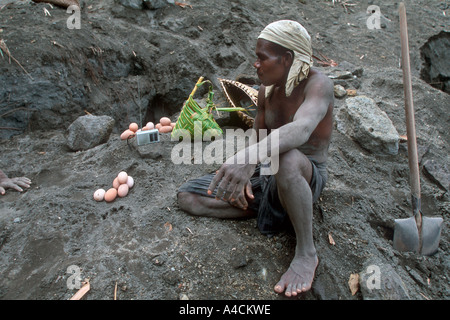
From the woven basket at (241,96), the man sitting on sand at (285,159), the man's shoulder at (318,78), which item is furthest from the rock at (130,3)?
the man's shoulder at (318,78)

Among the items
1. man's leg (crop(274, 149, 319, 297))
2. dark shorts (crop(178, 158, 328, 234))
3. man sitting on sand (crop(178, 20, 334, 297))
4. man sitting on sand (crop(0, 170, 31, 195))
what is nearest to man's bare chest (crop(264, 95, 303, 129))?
man sitting on sand (crop(178, 20, 334, 297))

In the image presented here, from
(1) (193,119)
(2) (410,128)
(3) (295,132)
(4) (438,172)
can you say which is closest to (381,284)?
(3) (295,132)

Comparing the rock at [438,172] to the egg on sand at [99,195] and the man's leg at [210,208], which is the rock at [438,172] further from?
the egg on sand at [99,195]

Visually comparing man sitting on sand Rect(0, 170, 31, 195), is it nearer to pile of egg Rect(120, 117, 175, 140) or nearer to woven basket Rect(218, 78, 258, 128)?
pile of egg Rect(120, 117, 175, 140)

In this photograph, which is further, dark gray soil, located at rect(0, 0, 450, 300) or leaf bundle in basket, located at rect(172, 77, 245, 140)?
leaf bundle in basket, located at rect(172, 77, 245, 140)

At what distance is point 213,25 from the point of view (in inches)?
230

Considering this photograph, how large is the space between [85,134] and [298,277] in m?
2.89

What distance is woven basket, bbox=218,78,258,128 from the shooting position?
399 cm

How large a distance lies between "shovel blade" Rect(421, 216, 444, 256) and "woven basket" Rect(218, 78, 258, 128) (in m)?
2.12

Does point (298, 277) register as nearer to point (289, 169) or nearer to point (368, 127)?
point (289, 169)

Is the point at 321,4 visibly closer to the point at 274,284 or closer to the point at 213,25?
the point at 213,25

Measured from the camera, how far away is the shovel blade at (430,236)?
96.1 inches

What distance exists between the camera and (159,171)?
3139 millimetres

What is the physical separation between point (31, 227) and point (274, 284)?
Result: 6.11ft
